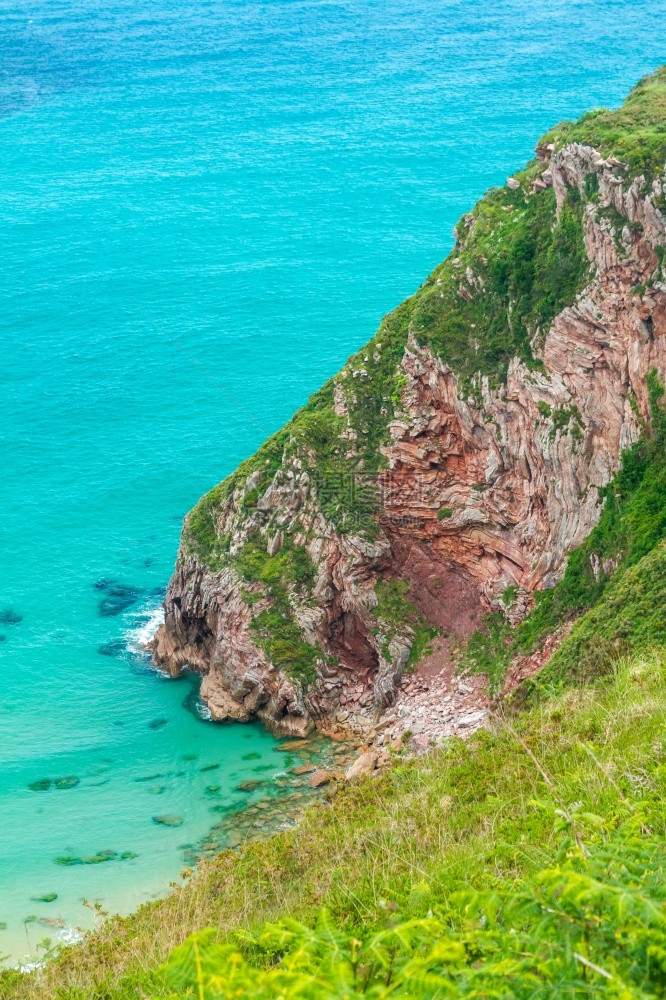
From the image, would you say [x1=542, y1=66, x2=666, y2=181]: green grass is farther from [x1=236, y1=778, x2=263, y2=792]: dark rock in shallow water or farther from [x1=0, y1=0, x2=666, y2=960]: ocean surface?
[x1=0, y1=0, x2=666, y2=960]: ocean surface

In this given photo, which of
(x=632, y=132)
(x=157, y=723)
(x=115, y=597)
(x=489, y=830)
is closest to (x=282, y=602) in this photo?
(x=157, y=723)

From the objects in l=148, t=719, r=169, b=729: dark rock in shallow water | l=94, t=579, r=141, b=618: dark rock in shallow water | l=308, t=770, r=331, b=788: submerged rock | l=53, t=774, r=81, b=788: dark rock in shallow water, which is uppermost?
l=308, t=770, r=331, b=788: submerged rock

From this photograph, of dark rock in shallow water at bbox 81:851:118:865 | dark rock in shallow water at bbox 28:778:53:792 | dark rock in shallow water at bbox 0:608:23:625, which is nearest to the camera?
dark rock in shallow water at bbox 81:851:118:865

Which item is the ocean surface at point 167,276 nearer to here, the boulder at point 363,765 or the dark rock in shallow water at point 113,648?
the dark rock in shallow water at point 113,648

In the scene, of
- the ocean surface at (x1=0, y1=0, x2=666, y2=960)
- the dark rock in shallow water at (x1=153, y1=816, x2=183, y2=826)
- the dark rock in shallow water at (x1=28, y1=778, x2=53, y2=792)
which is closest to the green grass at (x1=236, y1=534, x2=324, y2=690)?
the ocean surface at (x1=0, y1=0, x2=666, y2=960)

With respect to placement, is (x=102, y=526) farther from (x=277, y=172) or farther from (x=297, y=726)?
(x=277, y=172)

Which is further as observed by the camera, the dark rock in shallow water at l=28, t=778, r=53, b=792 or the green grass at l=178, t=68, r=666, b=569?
the dark rock in shallow water at l=28, t=778, r=53, b=792

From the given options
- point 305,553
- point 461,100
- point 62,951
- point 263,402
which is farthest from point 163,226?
point 62,951
